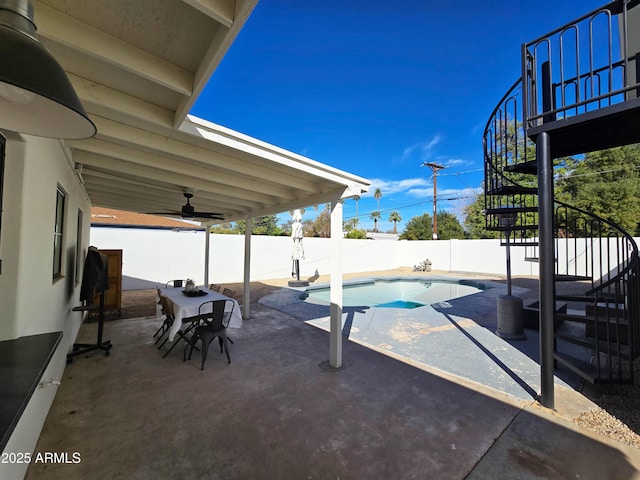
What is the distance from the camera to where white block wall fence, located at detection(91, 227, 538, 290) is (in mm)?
9883

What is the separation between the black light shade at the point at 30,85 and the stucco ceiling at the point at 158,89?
71 cm

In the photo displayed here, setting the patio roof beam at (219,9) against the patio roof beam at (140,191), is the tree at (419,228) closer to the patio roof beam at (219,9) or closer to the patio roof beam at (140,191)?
the patio roof beam at (140,191)

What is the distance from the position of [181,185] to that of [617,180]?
74.2ft

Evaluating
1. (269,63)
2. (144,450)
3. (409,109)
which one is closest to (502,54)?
(409,109)

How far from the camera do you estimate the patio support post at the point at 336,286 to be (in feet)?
12.0

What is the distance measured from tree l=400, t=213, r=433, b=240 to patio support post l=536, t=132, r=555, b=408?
28.0 metres

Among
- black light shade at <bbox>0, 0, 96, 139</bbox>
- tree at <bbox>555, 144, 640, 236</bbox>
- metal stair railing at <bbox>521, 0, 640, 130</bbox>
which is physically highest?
tree at <bbox>555, 144, 640, 236</bbox>

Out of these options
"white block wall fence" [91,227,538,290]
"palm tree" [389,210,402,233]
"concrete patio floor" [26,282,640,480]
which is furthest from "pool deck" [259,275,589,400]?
"palm tree" [389,210,402,233]

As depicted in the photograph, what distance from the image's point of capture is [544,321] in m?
2.75

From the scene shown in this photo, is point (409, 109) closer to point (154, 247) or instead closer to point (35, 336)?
point (154, 247)

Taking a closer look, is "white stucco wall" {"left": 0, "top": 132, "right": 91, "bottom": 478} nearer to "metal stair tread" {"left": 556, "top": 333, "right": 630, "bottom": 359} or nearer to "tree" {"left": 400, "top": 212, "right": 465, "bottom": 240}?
"metal stair tread" {"left": 556, "top": 333, "right": 630, "bottom": 359}

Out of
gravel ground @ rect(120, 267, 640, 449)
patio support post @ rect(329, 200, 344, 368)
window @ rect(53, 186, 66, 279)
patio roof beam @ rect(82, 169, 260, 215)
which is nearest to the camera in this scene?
gravel ground @ rect(120, 267, 640, 449)

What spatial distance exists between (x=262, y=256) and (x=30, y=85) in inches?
491

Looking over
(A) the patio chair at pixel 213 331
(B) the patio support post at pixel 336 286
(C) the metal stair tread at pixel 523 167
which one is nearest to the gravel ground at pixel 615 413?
(B) the patio support post at pixel 336 286
